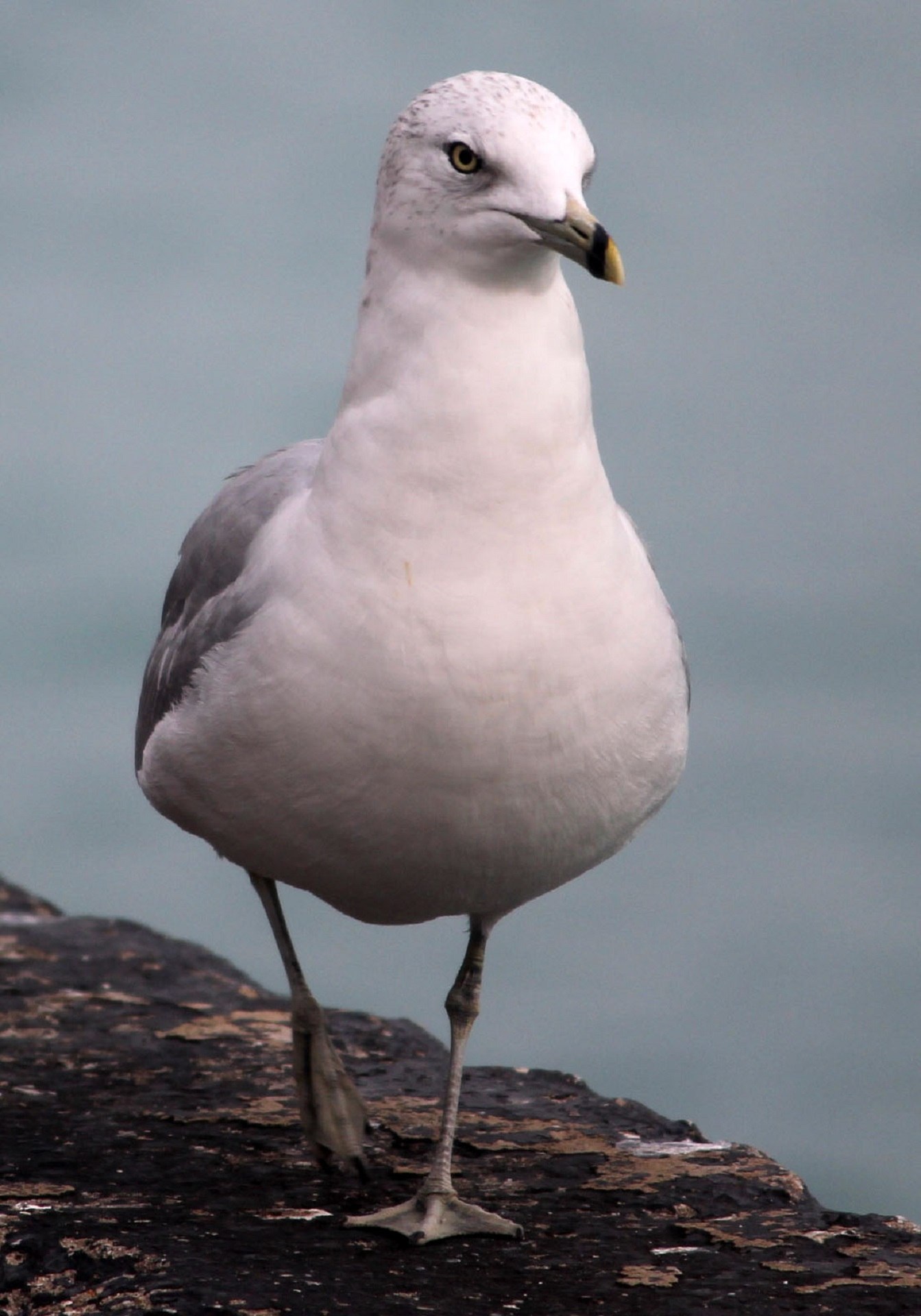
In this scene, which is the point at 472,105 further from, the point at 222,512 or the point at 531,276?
the point at 222,512

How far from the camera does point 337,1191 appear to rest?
3.85 m

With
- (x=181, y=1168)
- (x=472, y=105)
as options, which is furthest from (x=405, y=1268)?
(x=472, y=105)

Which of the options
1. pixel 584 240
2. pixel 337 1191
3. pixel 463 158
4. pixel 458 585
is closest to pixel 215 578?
pixel 458 585

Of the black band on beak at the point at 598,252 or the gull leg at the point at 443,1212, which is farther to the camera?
the gull leg at the point at 443,1212

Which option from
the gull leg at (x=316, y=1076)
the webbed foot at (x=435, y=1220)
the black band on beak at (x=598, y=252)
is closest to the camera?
the black band on beak at (x=598, y=252)

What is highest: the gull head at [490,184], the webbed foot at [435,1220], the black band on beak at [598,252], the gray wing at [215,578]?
the gull head at [490,184]

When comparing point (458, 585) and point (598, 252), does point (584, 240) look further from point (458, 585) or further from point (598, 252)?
→ point (458, 585)

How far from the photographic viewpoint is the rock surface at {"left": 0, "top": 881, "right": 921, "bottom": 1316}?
3326mm

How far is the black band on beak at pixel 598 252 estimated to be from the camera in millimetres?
3002

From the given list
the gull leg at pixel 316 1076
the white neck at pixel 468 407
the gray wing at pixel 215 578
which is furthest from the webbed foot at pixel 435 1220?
the white neck at pixel 468 407

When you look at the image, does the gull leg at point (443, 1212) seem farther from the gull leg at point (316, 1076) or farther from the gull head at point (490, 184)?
the gull head at point (490, 184)

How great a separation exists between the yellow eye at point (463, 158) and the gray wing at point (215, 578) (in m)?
0.72

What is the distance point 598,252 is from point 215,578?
1102 millimetres

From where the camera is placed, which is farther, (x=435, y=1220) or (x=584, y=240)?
(x=435, y=1220)
